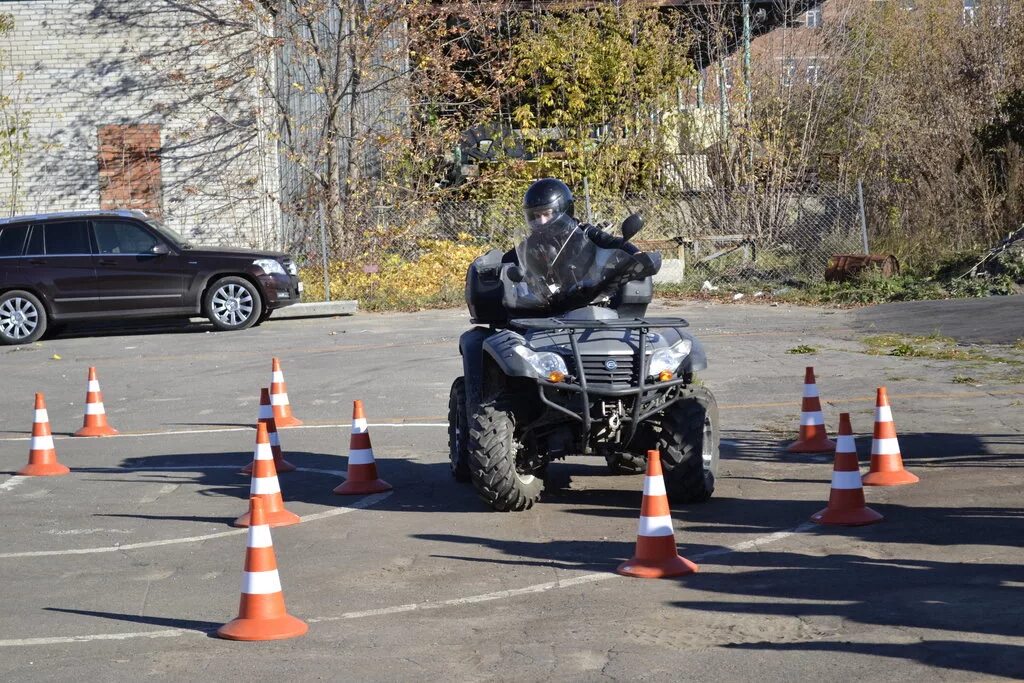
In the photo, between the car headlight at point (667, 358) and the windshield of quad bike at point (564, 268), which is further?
the windshield of quad bike at point (564, 268)

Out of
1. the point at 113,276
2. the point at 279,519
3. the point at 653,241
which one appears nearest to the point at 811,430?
the point at 279,519

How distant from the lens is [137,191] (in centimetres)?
2859

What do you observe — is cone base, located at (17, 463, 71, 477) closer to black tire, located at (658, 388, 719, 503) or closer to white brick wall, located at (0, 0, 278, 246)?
black tire, located at (658, 388, 719, 503)

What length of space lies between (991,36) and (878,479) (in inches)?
845

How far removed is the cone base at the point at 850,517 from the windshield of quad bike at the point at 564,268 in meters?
2.21

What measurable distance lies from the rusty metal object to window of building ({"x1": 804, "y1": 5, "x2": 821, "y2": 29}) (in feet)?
25.1

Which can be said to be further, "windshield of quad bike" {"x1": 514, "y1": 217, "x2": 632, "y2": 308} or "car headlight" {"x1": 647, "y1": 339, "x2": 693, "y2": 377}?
"windshield of quad bike" {"x1": 514, "y1": 217, "x2": 632, "y2": 308}

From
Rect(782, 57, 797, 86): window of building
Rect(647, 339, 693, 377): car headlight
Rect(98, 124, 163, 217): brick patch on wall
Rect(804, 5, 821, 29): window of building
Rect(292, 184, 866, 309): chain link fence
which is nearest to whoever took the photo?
Rect(647, 339, 693, 377): car headlight

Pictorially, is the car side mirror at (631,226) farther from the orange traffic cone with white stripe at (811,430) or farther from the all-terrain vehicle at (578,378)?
the orange traffic cone with white stripe at (811,430)

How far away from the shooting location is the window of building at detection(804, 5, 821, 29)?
99.2ft

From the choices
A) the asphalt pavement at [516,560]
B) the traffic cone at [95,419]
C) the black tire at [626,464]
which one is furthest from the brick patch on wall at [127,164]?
the black tire at [626,464]

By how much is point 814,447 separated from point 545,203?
3179mm

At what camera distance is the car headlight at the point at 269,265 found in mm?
22125

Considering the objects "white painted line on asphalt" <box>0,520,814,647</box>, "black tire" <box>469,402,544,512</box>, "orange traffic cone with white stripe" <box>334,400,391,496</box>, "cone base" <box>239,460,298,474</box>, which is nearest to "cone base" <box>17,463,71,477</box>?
"cone base" <box>239,460,298,474</box>
